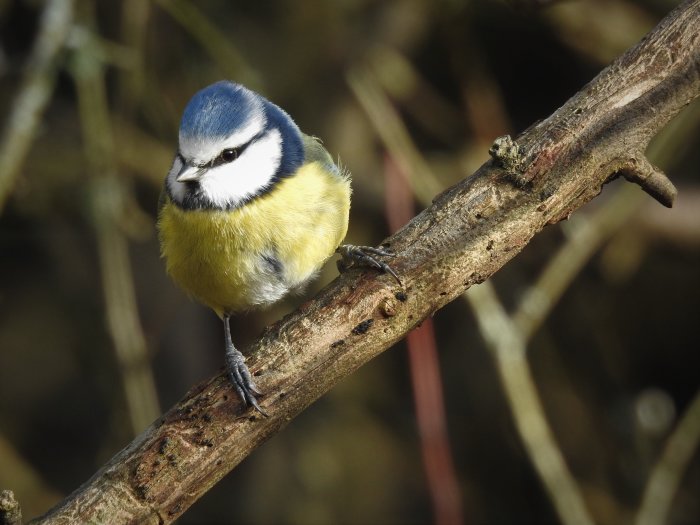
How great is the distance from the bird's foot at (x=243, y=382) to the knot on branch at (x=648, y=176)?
2.57ft

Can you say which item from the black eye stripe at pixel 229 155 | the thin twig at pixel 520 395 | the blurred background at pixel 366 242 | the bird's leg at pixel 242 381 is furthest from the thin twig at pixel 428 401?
the bird's leg at pixel 242 381

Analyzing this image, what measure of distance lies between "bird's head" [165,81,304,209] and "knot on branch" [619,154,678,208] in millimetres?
753

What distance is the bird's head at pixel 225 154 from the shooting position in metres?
1.86

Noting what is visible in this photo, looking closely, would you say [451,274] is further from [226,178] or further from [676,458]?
[676,458]

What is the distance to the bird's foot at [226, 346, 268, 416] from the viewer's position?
1.56 metres

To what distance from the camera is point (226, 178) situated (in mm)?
1903

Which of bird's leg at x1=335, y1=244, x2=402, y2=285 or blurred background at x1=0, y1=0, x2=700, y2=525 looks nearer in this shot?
bird's leg at x1=335, y1=244, x2=402, y2=285

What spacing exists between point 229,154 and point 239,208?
4.8 inches

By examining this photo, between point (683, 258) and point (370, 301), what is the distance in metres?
1.89

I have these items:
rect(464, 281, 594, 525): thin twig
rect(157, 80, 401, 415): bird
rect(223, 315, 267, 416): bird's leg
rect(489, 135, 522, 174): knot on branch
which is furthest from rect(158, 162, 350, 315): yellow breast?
rect(464, 281, 594, 525): thin twig

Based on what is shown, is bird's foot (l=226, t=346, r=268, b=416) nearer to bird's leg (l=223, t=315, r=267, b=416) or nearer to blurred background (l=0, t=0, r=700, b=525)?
bird's leg (l=223, t=315, r=267, b=416)

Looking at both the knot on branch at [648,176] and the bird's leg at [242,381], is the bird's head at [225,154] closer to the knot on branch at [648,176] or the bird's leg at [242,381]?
the bird's leg at [242,381]

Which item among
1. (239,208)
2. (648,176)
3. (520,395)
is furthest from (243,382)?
(520,395)

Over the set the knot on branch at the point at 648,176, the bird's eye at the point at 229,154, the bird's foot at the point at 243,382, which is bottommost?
the knot on branch at the point at 648,176
